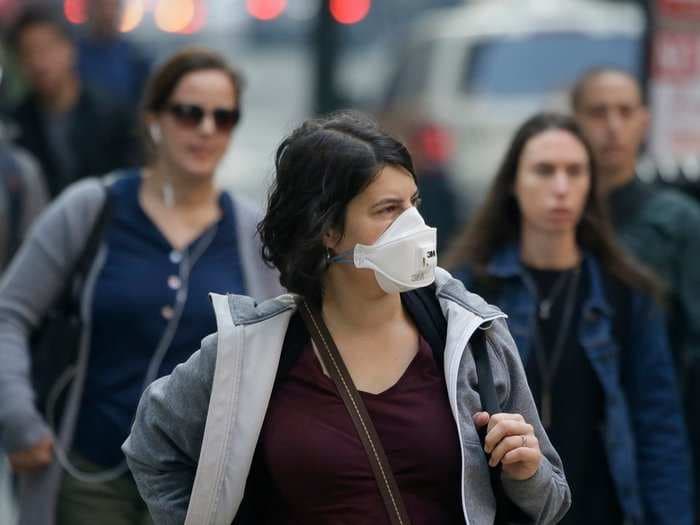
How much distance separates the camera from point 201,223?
464 cm

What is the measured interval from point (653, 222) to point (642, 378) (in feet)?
2.59

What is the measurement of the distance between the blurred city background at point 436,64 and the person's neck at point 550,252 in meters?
3.96

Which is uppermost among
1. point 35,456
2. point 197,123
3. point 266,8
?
point 197,123

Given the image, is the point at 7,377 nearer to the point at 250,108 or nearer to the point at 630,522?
the point at 630,522

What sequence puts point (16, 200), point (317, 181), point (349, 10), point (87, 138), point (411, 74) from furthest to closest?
point (411, 74)
point (349, 10)
point (87, 138)
point (16, 200)
point (317, 181)

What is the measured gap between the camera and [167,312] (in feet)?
14.3

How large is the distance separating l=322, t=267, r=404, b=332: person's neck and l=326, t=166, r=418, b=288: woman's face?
0.04m

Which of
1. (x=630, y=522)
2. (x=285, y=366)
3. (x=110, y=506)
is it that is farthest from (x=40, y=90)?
(x=285, y=366)

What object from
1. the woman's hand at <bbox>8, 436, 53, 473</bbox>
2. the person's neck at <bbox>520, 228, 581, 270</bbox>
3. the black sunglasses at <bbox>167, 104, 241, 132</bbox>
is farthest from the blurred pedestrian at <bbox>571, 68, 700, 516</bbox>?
the woman's hand at <bbox>8, 436, 53, 473</bbox>

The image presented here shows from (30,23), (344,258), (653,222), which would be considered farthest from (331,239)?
(30,23)

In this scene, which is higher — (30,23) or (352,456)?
(30,23)

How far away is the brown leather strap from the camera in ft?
9.63

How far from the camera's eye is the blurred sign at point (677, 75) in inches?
277

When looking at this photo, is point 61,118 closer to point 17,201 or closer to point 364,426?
point 17,201
